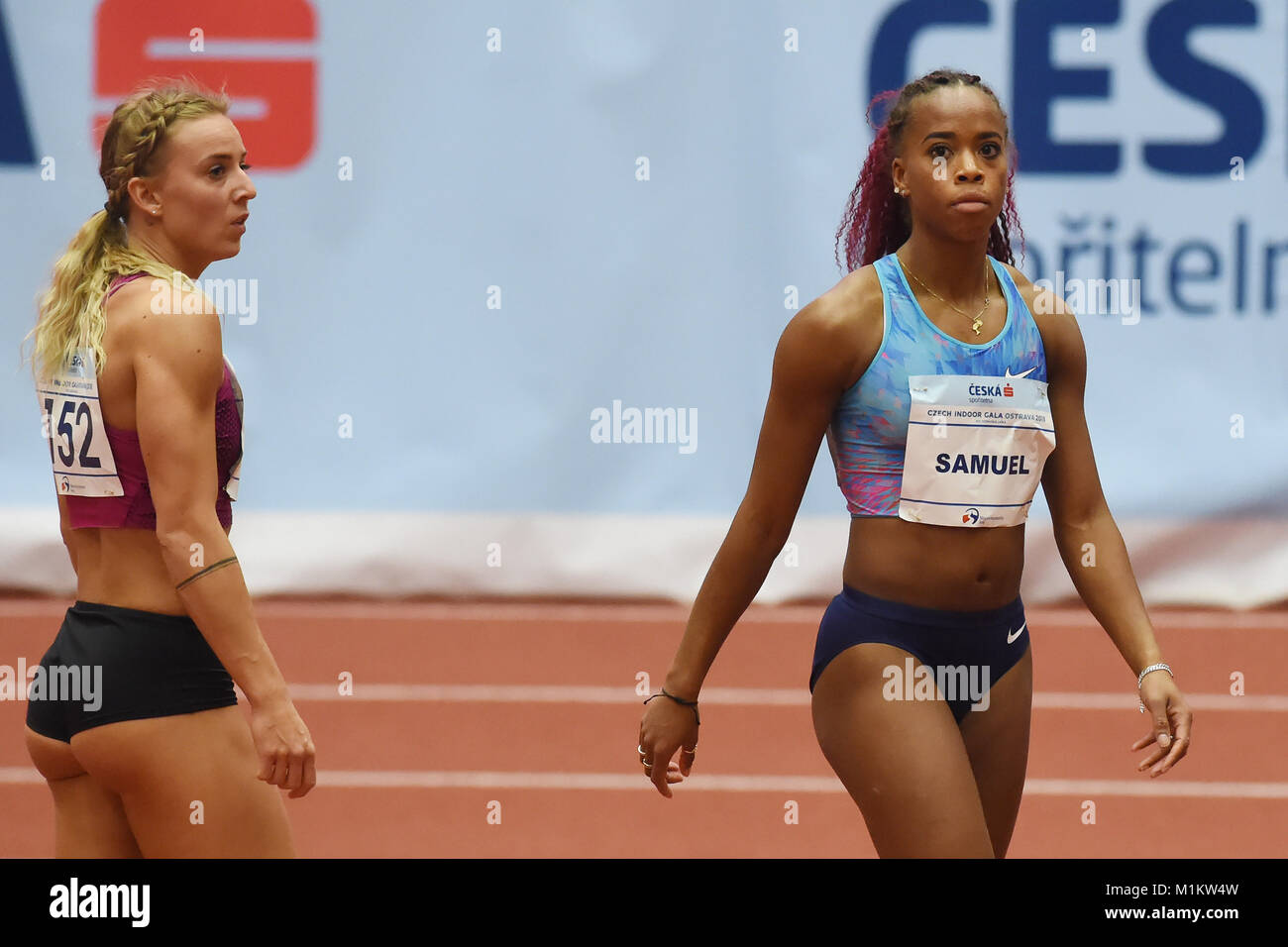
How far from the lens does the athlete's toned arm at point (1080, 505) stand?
2633 mm

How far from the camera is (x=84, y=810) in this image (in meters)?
2.38

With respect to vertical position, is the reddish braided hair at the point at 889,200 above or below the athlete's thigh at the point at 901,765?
above

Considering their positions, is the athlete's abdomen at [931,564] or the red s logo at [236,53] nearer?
the athlete's abdomen at [931,564]

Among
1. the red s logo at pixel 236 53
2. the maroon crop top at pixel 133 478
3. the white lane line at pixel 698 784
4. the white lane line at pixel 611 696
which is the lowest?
the white lane line at pixel 698 784

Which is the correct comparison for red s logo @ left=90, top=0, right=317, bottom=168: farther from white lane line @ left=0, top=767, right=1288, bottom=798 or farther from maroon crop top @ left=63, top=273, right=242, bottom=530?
maroon crop top @ left=63, top=273, right=242, bottom=530

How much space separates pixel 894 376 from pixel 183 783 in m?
1.22

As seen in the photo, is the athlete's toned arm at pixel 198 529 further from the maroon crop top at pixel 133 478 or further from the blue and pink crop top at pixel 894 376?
the blue and pink crop top at pixel 894 376

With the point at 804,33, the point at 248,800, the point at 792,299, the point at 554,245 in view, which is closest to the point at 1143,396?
the point at 792,299

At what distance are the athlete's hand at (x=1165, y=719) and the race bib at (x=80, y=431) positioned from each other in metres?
1.60

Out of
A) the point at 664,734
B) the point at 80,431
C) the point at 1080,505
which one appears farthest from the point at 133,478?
the point at 1080,505

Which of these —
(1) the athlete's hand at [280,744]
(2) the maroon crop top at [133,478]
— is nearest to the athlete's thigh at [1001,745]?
(1) the athlete's hand at [280,744]

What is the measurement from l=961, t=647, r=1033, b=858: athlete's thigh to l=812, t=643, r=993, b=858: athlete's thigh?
0.09 m

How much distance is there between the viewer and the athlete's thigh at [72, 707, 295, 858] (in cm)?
226

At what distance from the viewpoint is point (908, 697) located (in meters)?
2.46
